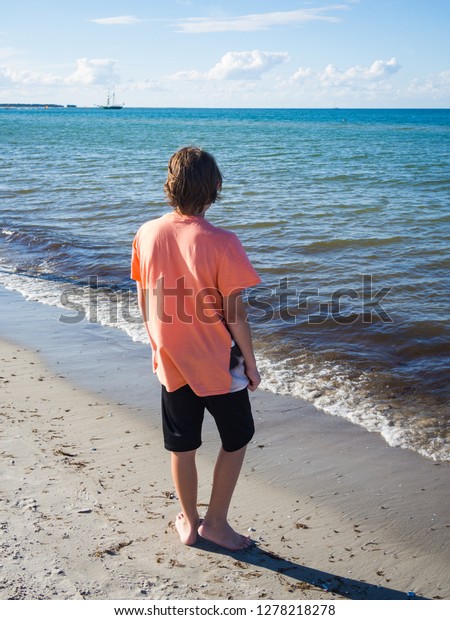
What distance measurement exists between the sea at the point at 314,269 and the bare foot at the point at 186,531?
78.8 inches

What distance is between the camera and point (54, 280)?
9914 mm

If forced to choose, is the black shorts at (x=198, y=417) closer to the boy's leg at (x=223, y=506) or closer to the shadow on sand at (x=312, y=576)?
the boy's leg at (x=223, y=506)

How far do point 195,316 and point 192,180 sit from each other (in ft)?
1.96

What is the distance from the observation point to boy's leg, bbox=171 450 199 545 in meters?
3.25

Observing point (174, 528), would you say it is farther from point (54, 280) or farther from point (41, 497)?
point (54, 280)

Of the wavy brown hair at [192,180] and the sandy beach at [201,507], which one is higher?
the wavy brown hair at [192,180]

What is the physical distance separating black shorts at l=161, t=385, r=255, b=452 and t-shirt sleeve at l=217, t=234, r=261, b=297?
52cm

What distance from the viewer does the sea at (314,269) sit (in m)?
5.93

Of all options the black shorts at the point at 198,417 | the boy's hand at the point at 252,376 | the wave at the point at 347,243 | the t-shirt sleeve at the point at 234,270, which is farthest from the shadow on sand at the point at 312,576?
the wave at the point at 347,243

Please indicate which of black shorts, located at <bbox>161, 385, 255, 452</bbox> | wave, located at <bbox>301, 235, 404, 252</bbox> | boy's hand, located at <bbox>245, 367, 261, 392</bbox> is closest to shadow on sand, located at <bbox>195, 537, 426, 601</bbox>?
black shorts, located at <bbox>161, 385, 255, 452</bbox>

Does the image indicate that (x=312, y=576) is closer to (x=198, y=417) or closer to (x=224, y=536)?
(x=224, y=536)

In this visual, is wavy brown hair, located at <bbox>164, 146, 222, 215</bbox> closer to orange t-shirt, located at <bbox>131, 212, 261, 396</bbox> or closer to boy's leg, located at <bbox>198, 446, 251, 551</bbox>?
orange t-shirt, located at <bbox>131, 212, 261, 396</bbox>

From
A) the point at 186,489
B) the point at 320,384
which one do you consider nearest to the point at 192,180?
the point at 186,489

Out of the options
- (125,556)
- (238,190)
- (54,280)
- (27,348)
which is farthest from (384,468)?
(238,190)
